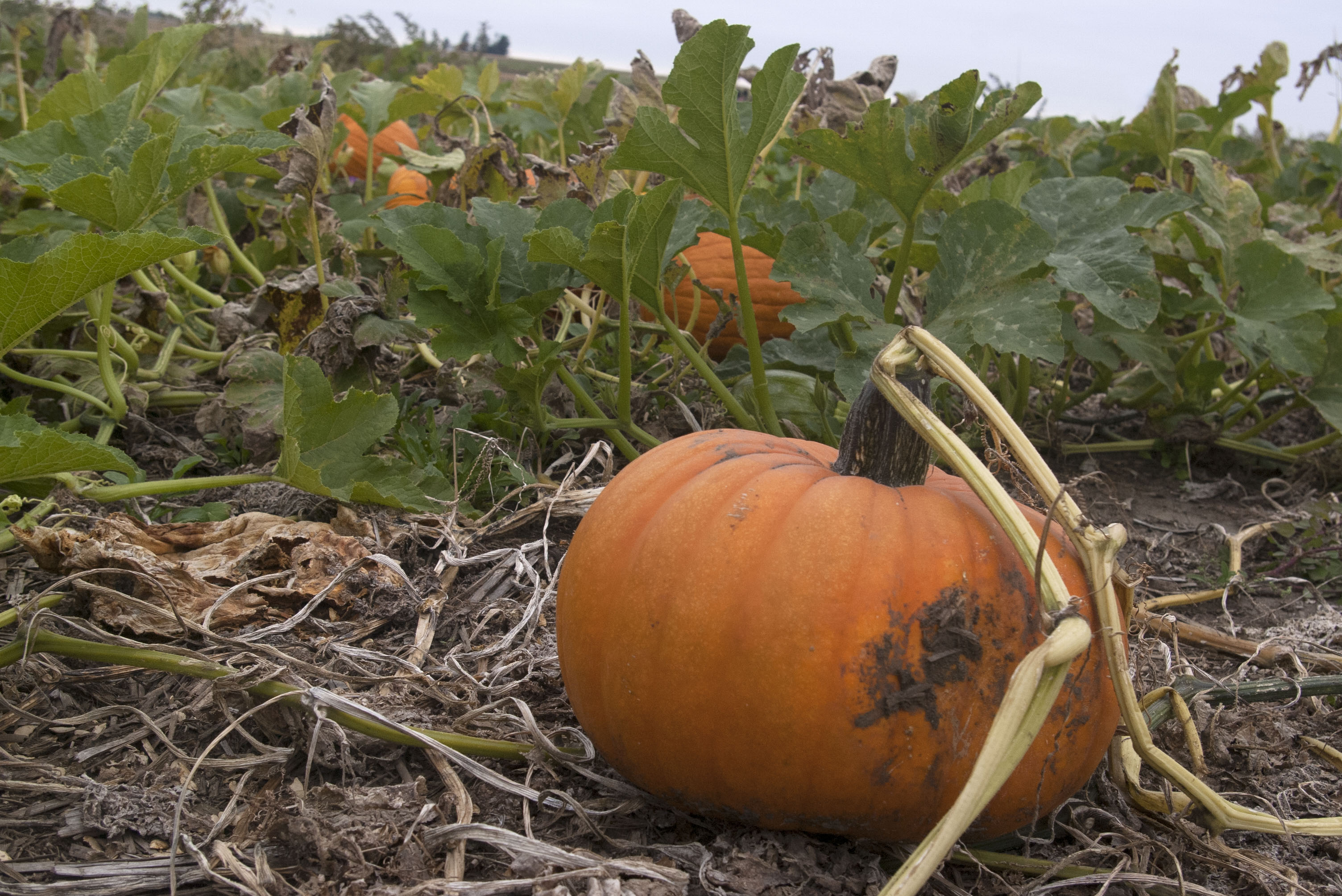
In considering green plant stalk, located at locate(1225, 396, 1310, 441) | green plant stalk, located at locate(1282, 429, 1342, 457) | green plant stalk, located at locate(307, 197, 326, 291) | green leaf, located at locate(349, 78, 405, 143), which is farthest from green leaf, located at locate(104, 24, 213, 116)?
green plant stalk, located at locate(1282, 429, 1342, 457)

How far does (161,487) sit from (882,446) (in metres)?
1.24

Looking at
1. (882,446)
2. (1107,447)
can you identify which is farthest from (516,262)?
(1107,447)

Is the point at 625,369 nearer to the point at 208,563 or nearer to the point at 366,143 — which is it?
the point at 208,563

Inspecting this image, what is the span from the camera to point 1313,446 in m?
2.83

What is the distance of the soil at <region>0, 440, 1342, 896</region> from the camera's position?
4.07 feet

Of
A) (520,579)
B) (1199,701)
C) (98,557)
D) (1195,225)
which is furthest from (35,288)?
(1195,225)

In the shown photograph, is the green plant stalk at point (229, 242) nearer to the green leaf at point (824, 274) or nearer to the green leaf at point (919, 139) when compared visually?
the green leaf at point (824, 274)

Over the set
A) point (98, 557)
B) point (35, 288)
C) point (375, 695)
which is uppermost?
point (35, 288)

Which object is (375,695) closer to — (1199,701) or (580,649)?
(580,649)

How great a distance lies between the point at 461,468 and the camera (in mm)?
2311

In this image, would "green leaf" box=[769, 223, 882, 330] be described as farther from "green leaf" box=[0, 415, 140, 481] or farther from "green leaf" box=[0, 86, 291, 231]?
"green leaf" box=[0, 415, 140, 481]

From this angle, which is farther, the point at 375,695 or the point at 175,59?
the point at 175,59

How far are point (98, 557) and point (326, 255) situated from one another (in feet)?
3.88

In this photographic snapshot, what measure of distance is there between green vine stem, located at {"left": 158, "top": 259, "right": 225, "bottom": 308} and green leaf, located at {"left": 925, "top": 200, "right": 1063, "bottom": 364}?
6.06 ft
